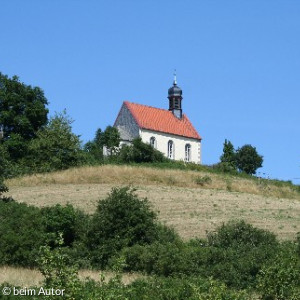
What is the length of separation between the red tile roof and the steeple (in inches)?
32.5

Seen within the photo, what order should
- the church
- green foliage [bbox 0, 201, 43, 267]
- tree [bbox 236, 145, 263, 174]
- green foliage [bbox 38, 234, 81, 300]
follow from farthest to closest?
tree [bbox 236, 145, 263, 174]
the church
green foliage [bbox 0, 201, 43, 267]
green foliage [bbox 38, 234, 81, 300]

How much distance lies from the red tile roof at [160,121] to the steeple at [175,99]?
825mm

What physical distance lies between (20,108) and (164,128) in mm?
22220

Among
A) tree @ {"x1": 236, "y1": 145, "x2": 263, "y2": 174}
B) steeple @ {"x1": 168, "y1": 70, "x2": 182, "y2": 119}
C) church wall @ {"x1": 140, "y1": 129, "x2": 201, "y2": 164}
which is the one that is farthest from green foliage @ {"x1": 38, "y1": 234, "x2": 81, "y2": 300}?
tree @ {"x1": 236, "y1": 145, "x2": 263, "y2": 174}

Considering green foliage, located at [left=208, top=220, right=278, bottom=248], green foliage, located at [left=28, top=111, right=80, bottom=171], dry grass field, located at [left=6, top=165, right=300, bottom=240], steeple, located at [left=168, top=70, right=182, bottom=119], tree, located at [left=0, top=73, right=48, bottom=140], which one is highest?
steeple, located at [left=168, top=70, right=182, bottom=119]

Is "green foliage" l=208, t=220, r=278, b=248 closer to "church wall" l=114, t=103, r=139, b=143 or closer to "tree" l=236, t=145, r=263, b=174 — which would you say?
"church wall" l=114, t=103, r=139, b=143

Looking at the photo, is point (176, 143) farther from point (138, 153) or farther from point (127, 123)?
point (138, 153)

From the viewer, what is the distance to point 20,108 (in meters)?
67.5

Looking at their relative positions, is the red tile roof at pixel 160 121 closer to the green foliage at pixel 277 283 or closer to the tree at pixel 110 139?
the tree at pixel 110 139

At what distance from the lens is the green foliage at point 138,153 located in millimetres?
59281

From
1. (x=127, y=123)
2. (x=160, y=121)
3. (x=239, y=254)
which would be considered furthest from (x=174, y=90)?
(x=239, y=254)

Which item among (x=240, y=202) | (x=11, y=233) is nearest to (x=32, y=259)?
(x=11, y=233)

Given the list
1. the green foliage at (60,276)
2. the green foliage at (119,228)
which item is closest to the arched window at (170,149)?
the green foliage at (119,228)

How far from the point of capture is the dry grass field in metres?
31.8
